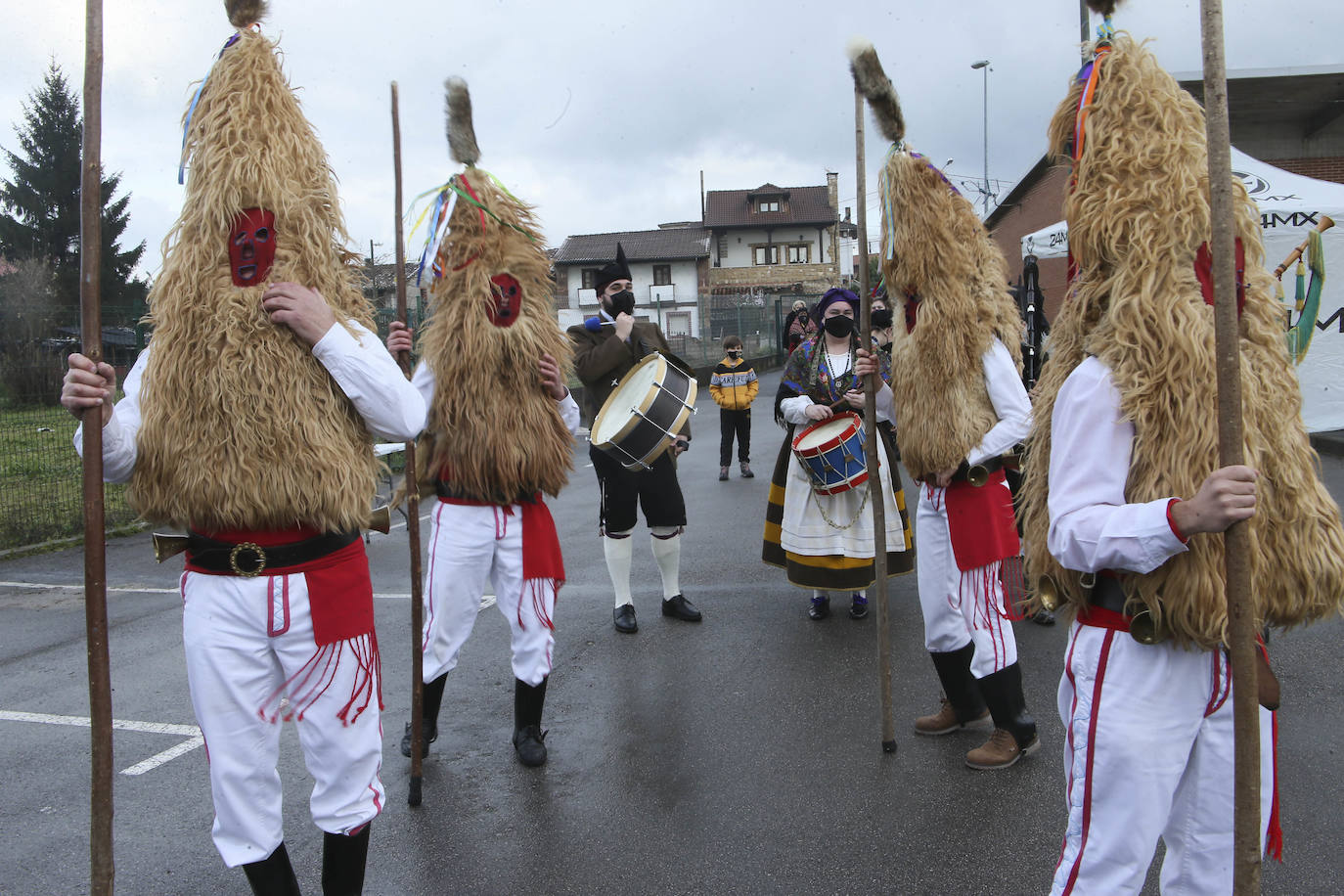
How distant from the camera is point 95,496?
6.98 feet

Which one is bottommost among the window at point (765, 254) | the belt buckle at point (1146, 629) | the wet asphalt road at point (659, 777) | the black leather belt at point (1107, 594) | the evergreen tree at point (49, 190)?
the wet asphalt road at point (659, 777)

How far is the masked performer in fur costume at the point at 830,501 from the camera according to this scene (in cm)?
556

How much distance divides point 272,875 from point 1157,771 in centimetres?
218

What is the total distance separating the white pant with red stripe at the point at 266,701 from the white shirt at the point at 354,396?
0.36m

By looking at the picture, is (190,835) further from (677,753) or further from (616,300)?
(616,300)

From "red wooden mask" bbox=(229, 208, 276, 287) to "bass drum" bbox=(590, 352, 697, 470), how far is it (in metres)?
2.34

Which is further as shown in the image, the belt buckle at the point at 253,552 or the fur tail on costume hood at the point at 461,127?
the fur tail on costume hood at the point at 461,127

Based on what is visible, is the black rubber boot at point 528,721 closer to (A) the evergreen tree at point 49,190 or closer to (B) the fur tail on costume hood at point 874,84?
(B) the fur tail on costume hood at point 874,84

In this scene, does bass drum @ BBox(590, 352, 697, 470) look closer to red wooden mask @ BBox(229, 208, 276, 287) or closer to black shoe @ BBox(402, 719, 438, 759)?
black shoe @ BBox(402, 719, 438, 759)

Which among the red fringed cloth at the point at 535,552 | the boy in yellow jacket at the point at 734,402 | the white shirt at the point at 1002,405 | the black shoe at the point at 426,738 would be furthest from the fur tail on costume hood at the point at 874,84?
the boy in yellow jacket at the point at 734,402

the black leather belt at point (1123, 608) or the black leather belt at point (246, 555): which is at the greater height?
the black leather belt at point (246, 555)

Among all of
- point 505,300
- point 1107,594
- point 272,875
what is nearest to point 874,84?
point 505,300

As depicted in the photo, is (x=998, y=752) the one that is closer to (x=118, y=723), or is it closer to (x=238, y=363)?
(x=238, y=363)

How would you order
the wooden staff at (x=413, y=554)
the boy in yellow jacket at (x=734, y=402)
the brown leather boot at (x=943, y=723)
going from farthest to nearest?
the boy in yellow jacket at (x=734, y=402), the brown leather boot at (x=943, y=723), the wooden staff at (x=413, y=554)
